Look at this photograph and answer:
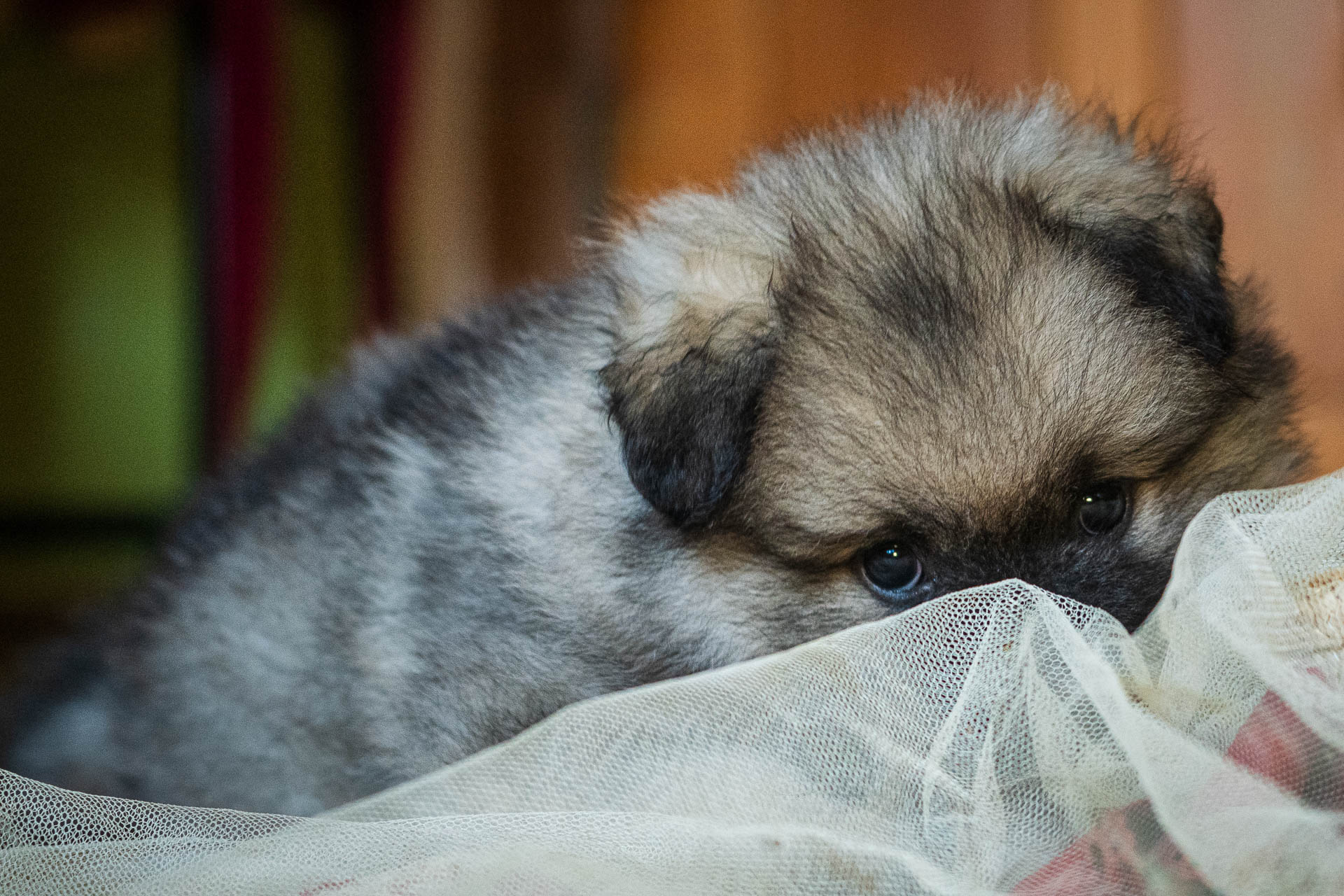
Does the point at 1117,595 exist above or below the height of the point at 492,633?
above

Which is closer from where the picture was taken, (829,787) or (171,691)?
(829,787)

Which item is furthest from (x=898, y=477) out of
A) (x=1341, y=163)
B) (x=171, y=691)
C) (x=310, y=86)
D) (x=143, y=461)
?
(x=143, y=461)

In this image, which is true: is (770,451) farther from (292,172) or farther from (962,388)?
(292,172)

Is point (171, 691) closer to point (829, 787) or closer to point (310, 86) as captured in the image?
point (829, 787)

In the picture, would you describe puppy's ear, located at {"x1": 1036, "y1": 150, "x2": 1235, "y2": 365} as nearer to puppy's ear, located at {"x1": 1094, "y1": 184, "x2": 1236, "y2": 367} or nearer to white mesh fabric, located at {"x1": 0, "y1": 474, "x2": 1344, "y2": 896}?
puppy's ear, located at {"x1": 1094, "y1": 184, "x2": 1236, "y2": 367}

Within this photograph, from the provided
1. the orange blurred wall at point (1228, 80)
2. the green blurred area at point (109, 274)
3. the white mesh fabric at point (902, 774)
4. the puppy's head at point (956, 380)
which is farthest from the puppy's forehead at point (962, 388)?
the green blurred area at point (109, 274)

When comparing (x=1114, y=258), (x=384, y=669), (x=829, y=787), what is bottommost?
(x=384, y=669)

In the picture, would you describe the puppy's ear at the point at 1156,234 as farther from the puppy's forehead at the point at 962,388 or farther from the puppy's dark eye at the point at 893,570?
the puppy's dark eye at the point at 893,570
